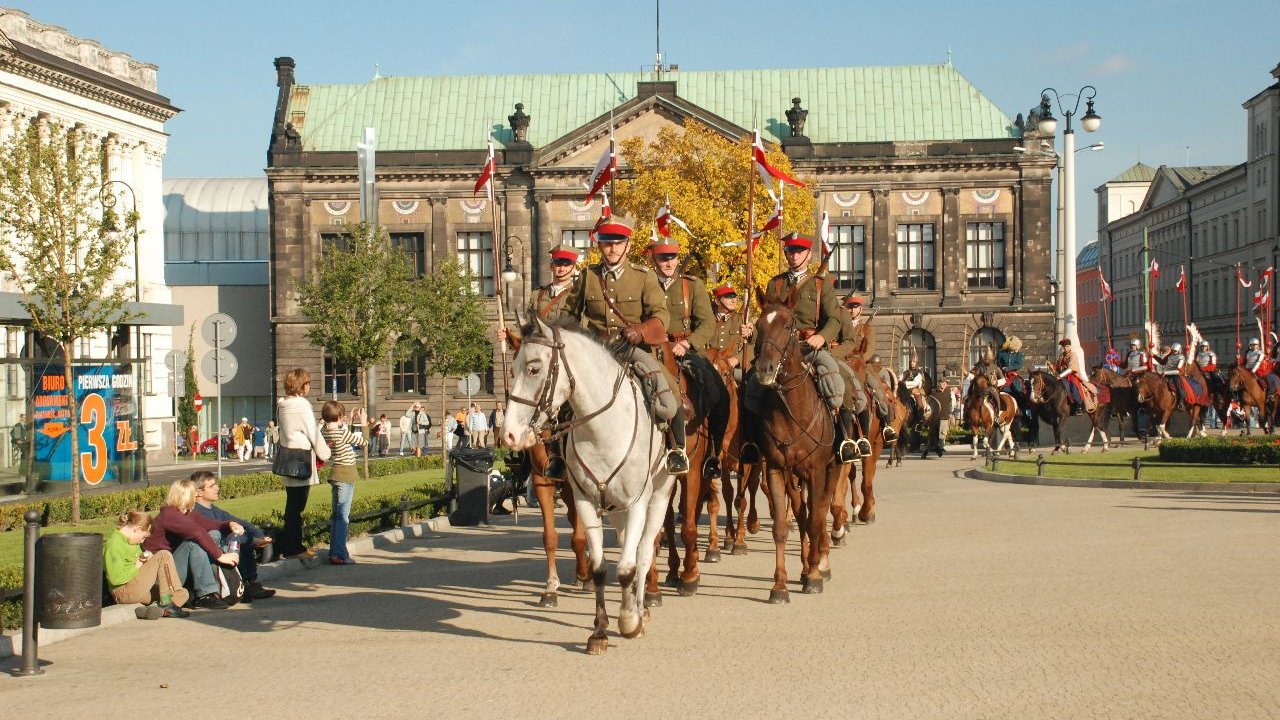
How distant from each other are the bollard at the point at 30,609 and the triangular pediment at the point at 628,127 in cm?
6322

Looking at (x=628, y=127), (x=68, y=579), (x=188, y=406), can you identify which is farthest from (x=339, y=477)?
(x=628, y=127)

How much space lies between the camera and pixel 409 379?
77438mm

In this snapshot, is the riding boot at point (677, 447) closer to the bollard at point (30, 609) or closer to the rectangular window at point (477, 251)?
the bollard at point (30, 609)

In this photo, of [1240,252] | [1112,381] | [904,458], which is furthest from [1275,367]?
[1240,252]

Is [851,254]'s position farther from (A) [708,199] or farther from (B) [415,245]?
(B) [415,245]

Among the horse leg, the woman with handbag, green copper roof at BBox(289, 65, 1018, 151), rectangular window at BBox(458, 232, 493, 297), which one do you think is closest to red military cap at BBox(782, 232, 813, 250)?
the horse leg

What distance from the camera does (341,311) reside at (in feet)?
156

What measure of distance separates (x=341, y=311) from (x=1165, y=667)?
39585 millimetres

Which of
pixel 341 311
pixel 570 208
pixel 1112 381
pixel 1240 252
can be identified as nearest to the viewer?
pixel 1112 381

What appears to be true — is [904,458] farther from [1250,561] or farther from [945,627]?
[945,627]

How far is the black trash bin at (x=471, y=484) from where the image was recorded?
2452 cm

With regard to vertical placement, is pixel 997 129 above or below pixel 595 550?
above

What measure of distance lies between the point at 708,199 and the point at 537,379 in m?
47.0

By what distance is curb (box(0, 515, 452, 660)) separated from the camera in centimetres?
1252
